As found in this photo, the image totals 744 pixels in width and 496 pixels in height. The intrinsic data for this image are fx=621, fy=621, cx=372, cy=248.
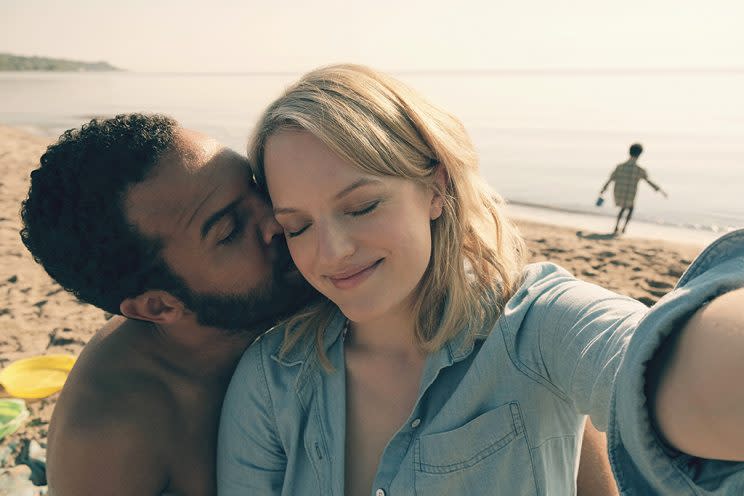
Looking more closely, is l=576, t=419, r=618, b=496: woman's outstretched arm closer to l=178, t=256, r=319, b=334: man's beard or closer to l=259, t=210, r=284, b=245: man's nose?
l=178, t=256, r=319, b=334: man's beard

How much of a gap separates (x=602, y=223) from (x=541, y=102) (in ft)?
94.9

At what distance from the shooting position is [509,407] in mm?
1776

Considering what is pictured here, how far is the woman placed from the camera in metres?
1.78

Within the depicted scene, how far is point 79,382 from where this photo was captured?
7.75 feet

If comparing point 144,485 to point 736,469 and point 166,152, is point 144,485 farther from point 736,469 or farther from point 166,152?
point 736,469

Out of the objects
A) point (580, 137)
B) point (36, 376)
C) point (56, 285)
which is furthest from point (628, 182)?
point (580, 137)

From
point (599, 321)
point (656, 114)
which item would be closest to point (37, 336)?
point (599, 321)

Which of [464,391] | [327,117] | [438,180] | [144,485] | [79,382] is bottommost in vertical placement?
[144,485]

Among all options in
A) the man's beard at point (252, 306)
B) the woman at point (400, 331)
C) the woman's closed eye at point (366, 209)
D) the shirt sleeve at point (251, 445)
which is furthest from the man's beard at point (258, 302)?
the woman's closed eye at point (366, 209)

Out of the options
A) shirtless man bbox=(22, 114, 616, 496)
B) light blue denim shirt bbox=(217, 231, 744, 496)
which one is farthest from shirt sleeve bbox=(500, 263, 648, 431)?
shirtless man bbox=(22, 114, 616, 496)

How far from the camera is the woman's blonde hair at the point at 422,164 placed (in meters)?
1.90

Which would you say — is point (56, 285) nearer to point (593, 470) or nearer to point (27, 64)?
point (593, 470)

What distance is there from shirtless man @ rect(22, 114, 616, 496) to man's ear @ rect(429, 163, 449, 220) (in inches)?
24.5

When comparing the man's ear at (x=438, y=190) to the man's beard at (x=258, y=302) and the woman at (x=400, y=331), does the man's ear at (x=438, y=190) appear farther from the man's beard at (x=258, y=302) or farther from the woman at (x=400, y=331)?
the man's beard at (x=258, y=302)
